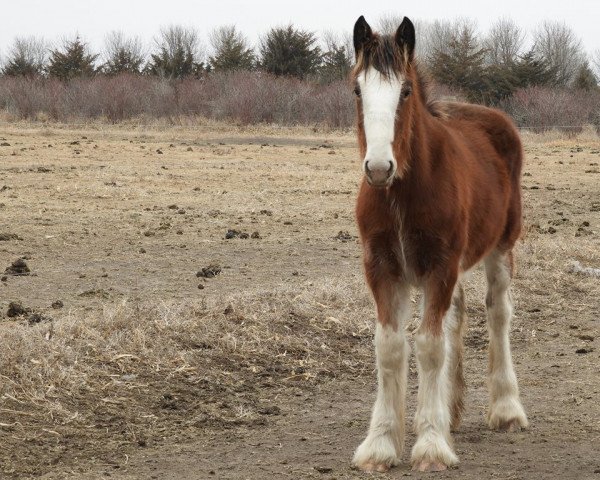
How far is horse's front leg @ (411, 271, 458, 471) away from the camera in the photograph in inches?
204

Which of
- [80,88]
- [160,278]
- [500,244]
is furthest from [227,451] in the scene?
[80,88]

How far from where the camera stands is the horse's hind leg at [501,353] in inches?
243

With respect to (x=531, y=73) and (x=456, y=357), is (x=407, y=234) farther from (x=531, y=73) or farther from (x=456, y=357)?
(x=531, y=73)

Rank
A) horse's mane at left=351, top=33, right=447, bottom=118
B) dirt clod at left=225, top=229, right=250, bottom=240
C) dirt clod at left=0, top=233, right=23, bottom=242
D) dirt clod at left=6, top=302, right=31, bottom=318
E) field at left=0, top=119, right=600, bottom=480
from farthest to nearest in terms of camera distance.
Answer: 1. dirt clod at left=225, top=229, right=250, bottom=240
2. dirt clod at left=0, top=233, right=23, bottom=242
3. dirt clod at left=6, top=302, right=31, bottom=318
4. field at left=0, top=119, right=600, bottom=480
5. horse's mane at left=351, top=33, right=447, bottom=118

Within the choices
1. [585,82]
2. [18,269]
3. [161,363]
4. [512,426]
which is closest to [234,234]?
[18,269]

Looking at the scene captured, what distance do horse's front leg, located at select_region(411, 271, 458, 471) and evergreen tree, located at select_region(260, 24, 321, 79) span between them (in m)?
48.0

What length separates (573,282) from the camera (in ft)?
33.8

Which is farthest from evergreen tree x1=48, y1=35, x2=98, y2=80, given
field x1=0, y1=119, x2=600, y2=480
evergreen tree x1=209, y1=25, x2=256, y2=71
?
field x1=0, y1=119, x2=600, y2=480

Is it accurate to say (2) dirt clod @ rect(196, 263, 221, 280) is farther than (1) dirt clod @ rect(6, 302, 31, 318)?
Yes

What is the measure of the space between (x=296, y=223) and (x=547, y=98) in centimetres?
2473

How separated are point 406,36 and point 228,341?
10.0 ft

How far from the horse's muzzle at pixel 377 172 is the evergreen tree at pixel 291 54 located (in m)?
48.6

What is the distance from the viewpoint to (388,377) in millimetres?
5293

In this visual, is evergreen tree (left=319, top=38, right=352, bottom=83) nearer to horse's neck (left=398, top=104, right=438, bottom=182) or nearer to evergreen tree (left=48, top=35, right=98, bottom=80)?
evergreen tree (left=48, top=35, right=98, bottom=80)
